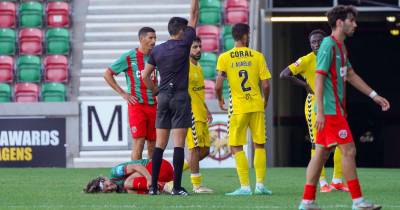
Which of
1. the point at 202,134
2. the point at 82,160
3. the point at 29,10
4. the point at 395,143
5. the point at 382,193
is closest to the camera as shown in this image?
the point at 382,193

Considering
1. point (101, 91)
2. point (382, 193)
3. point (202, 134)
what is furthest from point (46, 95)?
point (382, 193)

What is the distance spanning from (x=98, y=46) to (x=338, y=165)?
11899mm

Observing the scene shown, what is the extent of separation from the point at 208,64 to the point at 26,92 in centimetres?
358

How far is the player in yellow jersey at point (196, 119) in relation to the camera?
13219mm

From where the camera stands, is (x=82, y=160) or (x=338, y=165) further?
(x=82, y=160)

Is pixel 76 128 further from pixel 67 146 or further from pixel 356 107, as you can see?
pixel 356 107

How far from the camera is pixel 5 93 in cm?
2302

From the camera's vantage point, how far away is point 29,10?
24.5 m

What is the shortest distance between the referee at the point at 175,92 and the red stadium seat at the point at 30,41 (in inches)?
477

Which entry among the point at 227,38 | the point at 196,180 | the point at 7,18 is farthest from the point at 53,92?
the point at 196,180

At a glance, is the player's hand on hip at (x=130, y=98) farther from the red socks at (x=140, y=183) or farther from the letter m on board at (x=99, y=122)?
the letter m on board at (x=99, y=122)

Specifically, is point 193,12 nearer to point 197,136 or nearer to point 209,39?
point 197,136

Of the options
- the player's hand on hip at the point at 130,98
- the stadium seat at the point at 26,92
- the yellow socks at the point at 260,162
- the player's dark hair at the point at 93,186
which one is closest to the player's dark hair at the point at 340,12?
the yellow socks at the point at 260,162

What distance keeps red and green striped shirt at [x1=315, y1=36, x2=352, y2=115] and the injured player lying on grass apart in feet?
10.8
